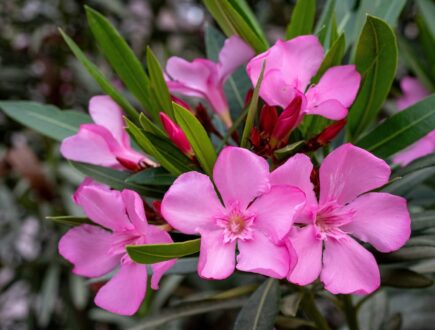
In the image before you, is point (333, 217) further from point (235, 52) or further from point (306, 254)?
point (235, 52)

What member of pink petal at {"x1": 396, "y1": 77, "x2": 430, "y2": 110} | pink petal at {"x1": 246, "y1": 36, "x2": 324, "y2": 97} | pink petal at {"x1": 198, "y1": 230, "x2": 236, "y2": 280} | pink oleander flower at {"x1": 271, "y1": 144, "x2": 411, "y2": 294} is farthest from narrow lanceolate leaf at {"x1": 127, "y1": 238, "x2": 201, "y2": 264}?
pink petal at {"x1": 396, "y1": 77, "x2": 430, "y2": 110}

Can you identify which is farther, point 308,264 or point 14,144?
point 14,144

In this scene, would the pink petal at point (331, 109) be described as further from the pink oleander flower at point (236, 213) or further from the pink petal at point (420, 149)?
the pink petal at point (420, 149)

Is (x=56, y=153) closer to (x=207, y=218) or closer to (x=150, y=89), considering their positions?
(x=150, y=89)

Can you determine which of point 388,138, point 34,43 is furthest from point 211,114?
point 34,43

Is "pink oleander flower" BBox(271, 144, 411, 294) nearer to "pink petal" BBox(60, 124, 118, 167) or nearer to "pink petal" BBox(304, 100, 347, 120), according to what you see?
"pink petal" BBox(304, 100, 347, 120)

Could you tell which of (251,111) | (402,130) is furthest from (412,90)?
(251,111)

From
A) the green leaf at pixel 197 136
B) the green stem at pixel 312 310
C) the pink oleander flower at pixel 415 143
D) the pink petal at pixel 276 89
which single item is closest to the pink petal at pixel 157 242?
the green leaf at pixel 197 136
